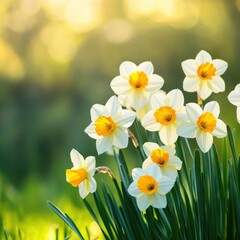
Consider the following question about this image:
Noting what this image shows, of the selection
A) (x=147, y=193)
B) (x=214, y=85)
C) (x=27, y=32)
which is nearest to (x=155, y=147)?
(x=147, y=193)

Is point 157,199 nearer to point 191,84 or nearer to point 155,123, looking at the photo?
point 155,123

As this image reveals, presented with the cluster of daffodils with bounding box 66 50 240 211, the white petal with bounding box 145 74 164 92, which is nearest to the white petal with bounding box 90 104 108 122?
the cluster of daffodils with bounding box 66 50 240 211

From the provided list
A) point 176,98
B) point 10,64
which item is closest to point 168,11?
point 10,64

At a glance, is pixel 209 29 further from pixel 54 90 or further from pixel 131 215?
pixel 131 215

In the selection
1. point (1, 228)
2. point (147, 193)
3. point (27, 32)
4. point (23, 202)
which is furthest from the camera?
point (27, 32)

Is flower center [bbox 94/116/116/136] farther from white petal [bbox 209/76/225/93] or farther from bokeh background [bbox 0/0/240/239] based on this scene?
bokeh background [bbox 0/0/240/239]

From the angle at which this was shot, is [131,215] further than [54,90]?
No
